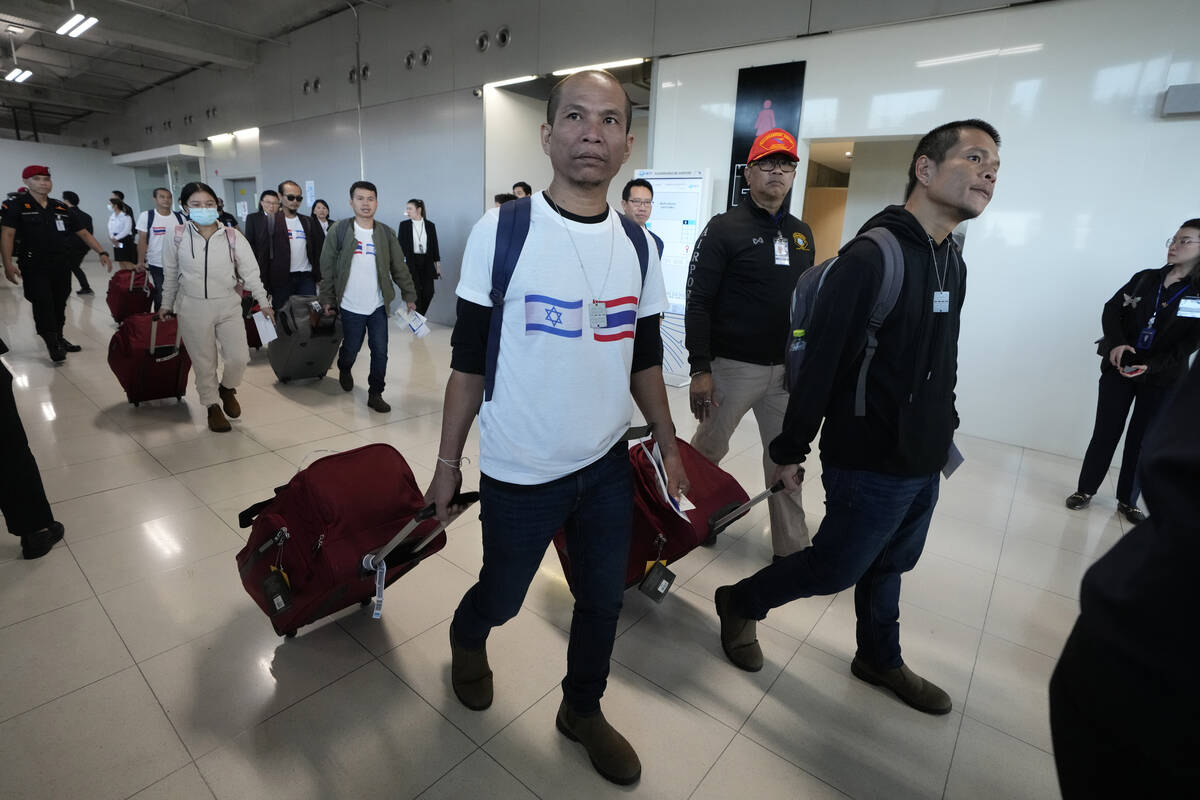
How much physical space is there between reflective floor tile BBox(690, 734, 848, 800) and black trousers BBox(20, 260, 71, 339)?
23.4ft

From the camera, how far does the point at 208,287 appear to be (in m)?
3.95

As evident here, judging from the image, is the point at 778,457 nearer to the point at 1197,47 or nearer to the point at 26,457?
the point at 26,457

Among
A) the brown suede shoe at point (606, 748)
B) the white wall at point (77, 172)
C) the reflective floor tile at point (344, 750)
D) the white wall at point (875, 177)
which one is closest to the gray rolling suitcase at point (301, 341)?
the reflective floor tile at point (344, 750)

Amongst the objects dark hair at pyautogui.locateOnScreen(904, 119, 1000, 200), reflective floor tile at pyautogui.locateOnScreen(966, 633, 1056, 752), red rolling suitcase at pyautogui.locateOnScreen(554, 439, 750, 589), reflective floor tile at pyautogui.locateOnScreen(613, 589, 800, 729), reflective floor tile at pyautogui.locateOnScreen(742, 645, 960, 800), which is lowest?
reflective floor tile at pyautogui.locateOnScreen(966, 633, 1056, 752)

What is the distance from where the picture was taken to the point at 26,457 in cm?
251

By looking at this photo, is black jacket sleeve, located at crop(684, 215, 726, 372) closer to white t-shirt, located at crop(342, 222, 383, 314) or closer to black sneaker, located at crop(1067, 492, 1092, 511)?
black sneaker, located at crop(1067, 492, 1092, 511)

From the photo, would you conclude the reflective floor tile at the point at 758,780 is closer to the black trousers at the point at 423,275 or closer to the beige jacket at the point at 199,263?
the beige jacket at the point at 199,263

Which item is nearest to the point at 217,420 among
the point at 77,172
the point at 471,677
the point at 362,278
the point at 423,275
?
the point at 362,278

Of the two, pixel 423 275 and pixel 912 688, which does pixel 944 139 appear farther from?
pixel 423 275

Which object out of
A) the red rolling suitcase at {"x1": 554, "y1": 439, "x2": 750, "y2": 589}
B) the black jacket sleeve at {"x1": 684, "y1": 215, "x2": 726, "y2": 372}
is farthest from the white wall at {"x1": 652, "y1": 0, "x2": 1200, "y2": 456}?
the red rolling suitcase at {"x1": 554, "y1": 439, "x2": 750, "y2": 589}

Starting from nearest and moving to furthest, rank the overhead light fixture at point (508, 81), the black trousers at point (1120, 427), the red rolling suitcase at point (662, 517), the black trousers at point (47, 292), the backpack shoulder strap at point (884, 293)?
1. the backpack shoulder strap at point (884, 293)
2. the red rolling suitcase at point (662, 517)
3. the black trousers at point (1120, 427)
4. the black trousers at point (47, 292)
5. the overhead light fixture at point (508, 81)

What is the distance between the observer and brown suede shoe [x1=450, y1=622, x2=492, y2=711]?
188 cm

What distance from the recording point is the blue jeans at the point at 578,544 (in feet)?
4.82

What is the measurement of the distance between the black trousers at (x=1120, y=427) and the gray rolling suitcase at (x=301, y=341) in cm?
561
